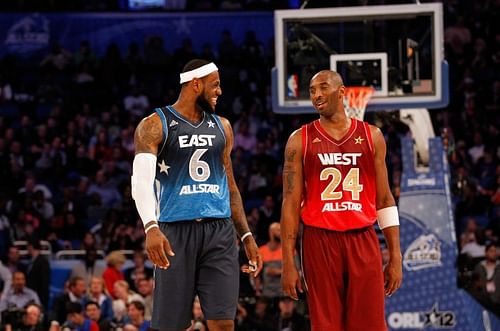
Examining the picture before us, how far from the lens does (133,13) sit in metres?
24.8

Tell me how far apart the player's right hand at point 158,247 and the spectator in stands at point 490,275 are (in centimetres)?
640

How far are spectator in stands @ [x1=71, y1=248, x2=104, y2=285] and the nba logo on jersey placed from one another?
4870mm

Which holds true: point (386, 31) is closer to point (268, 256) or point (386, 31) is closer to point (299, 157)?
point (268, 256)

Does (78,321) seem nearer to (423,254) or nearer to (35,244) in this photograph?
(35,244)

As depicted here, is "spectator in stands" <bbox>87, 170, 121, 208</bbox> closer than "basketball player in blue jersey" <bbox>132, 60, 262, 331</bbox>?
No

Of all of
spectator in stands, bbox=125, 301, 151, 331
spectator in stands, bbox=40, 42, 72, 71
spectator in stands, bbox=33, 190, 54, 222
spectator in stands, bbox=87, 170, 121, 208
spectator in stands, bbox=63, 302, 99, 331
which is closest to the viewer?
spectator in stands, bbox=63, 302, 99, 331

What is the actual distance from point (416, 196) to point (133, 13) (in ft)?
44.3

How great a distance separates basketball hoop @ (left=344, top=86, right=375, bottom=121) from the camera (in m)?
12.3

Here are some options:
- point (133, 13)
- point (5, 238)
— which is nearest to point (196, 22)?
point (133, 13)

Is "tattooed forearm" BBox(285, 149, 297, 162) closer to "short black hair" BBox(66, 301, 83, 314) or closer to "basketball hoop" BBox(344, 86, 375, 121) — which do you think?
"basketball hoop" BBox(344, 86, 375, 121)

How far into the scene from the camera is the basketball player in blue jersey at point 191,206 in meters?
7.32

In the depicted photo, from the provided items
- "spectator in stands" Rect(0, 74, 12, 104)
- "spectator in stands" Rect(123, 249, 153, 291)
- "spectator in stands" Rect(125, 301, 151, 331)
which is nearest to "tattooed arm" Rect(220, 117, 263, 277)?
"spectator in stands" Rect(125, 301, 151, 331)

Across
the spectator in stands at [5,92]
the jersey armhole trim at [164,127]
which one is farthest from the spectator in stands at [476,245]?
the spectator in stands at [5,92]

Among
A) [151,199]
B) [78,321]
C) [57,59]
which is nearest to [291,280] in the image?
[151,199]
